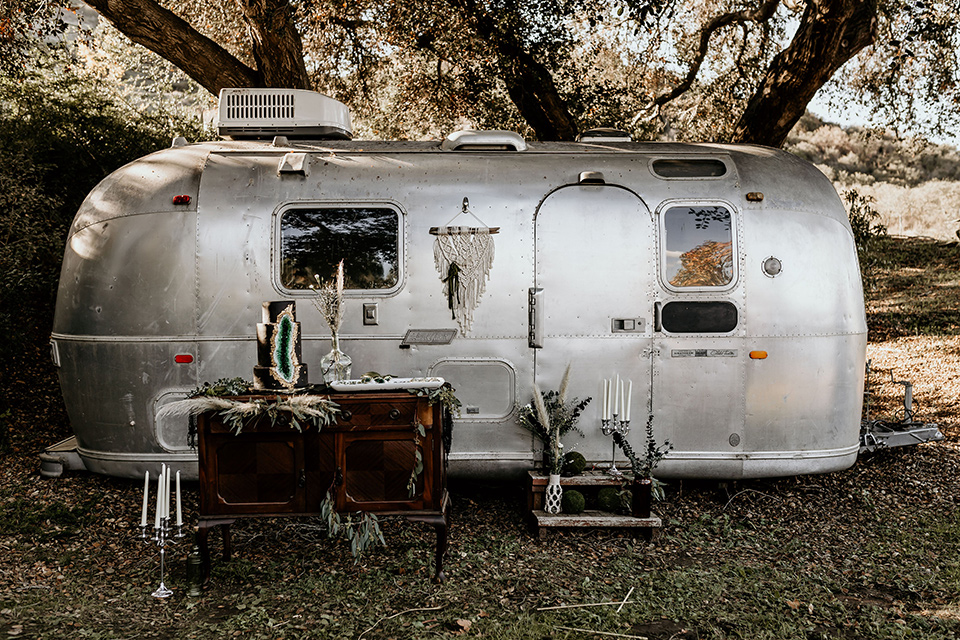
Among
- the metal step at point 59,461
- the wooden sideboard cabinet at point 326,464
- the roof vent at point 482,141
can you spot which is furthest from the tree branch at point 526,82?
the metal step at point 59,461

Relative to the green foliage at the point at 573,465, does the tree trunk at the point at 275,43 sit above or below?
above

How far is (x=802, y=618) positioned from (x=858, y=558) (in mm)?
1121

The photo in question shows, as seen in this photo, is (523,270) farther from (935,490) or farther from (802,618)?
(935,490)

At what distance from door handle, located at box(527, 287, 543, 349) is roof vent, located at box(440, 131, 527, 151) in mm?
1164

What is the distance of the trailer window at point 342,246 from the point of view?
536cm

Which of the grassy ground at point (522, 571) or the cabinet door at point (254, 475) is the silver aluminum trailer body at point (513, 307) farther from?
the cabinet door at point (254, 475)

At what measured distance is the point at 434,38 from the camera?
948 cm

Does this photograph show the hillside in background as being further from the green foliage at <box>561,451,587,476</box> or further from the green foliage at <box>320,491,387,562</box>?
the green foliage at <box>320,491,387,562</box>

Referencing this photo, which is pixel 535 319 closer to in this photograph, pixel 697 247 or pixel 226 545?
pixel 697 247

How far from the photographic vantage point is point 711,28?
10.4m

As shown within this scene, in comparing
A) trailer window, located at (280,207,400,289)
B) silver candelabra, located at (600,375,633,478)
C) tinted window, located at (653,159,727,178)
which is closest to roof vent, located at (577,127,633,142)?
tinted window, located at (653,159,727,178)

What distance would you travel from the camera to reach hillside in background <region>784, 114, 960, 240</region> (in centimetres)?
1859

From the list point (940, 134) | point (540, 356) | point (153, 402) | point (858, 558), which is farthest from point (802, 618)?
point (940, 134)

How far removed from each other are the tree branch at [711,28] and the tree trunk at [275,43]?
505cm
